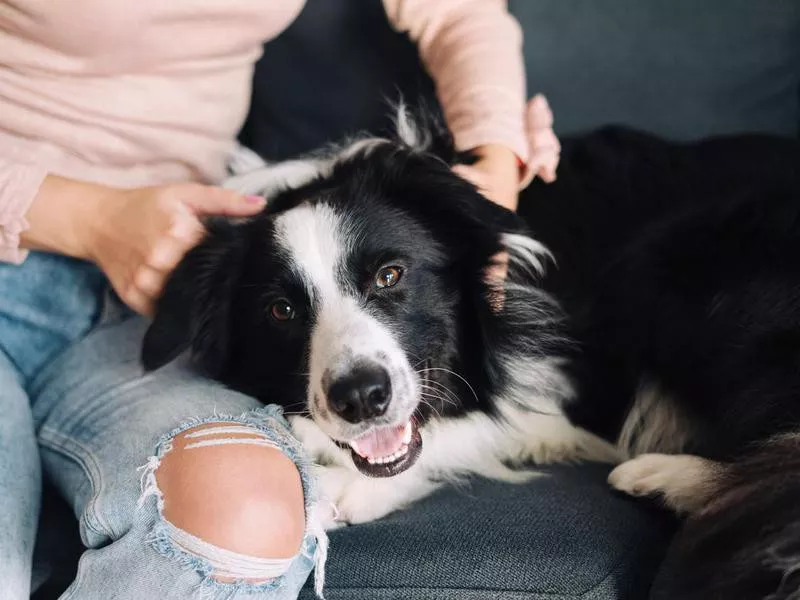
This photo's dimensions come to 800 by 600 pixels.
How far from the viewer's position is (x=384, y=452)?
53.9 inches

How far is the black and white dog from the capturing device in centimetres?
133

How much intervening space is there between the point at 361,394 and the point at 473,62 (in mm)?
861

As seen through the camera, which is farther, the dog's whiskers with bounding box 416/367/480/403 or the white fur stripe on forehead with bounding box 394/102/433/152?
the white fur stripe on forehead with bounding box 394/102/433/152

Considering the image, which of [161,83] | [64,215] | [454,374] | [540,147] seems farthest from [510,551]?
[161,83]

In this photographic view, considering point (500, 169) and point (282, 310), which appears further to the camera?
point (500, 169)

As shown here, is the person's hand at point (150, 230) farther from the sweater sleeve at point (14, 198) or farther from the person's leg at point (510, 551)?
the person's leg at point (510, 551)

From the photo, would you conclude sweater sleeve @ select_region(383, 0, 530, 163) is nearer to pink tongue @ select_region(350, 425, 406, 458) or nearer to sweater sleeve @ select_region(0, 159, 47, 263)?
pink tongue @ select_region(350, 425, 406, 458)

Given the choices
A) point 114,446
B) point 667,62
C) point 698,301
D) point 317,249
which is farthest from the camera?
point 667,62

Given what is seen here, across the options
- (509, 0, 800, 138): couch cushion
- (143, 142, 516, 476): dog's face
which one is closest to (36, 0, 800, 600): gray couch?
(509, 0, 800, 138): couch cushion

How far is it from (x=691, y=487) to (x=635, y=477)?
109 mm

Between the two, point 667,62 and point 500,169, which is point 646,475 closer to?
point 500,169

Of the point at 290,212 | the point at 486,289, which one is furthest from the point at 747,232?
the point at 290,212

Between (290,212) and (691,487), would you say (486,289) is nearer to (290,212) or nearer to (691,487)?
(290,212)

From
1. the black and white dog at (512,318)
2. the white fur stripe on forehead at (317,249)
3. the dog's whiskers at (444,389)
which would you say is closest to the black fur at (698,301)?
the black and white dog at (512,318)
